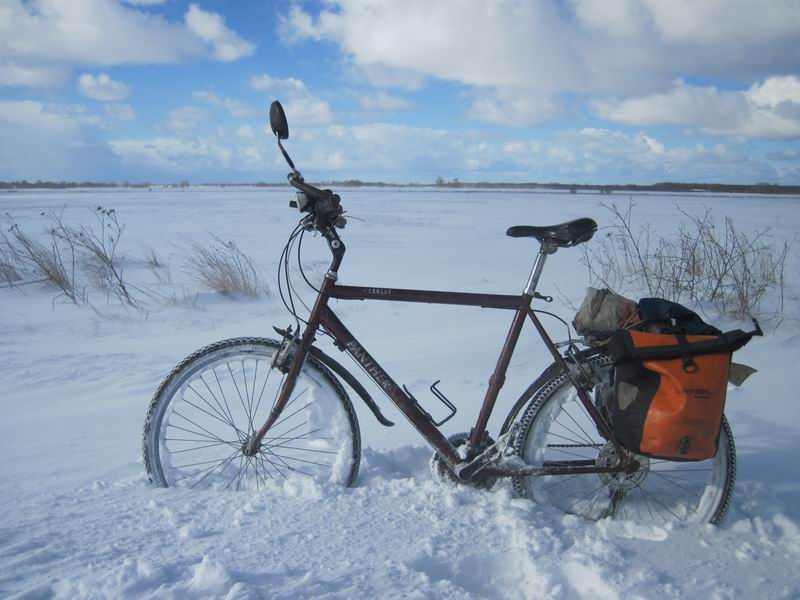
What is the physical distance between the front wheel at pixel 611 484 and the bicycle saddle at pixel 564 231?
521mm

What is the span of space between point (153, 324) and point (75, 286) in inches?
69.5

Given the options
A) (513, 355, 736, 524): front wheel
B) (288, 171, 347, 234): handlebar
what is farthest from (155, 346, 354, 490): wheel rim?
(513, 355, 736, 524): front wheel

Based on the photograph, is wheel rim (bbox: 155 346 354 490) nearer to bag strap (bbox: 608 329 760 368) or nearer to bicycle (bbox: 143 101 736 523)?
bicycle (bbox: 143 101 736 523)

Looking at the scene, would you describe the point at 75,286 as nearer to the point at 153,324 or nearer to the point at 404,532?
the point at 153,324

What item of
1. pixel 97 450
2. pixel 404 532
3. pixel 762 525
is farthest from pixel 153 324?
pixel 762 525

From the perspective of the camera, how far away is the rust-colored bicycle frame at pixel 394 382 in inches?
85.7

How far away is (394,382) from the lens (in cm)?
226

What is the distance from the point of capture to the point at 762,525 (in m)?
2.14

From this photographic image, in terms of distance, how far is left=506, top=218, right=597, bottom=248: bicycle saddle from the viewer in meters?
2.11

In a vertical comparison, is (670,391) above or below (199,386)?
above

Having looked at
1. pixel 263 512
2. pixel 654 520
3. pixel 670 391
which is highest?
pixel 670 391

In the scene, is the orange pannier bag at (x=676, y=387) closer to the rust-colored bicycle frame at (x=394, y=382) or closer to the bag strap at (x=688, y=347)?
the bag strap at (x=688, y=347)

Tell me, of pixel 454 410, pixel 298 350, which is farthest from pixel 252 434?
pixel 454 410

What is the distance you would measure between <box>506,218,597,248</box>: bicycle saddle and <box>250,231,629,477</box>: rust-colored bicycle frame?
0.83 feet
